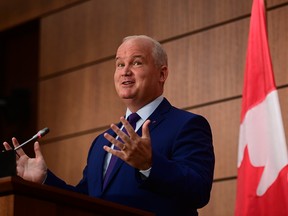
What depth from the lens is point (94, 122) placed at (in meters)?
5.77

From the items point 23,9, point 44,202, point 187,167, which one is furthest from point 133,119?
point 23,9

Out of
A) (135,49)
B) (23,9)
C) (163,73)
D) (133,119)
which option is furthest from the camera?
(23,9)

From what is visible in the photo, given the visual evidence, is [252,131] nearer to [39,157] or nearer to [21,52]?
[39,157]

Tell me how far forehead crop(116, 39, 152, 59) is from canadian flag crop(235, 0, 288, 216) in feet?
2.90

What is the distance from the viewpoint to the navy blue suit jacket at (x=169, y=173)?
270cm

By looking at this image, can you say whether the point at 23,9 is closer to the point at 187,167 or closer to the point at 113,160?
the point at 113,160

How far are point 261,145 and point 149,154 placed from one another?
4.66 feet

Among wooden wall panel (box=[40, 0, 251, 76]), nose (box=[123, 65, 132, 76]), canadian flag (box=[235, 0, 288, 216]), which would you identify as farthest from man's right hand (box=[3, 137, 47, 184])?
wooden wall panel (box=[40, 0, 251, 76])

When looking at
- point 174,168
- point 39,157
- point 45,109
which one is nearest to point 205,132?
point 174,168

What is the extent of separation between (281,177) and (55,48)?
296 centimetres

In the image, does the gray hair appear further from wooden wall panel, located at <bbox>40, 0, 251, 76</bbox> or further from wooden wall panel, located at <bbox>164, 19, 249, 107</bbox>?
wooden wall panel, located at <bbox>40, 0, 251, 76</bbox>

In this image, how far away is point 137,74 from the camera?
331 cm

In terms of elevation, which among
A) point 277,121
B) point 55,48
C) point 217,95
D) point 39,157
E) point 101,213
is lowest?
point 101,213

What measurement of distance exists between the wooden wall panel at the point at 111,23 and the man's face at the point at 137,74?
1.69 metres
